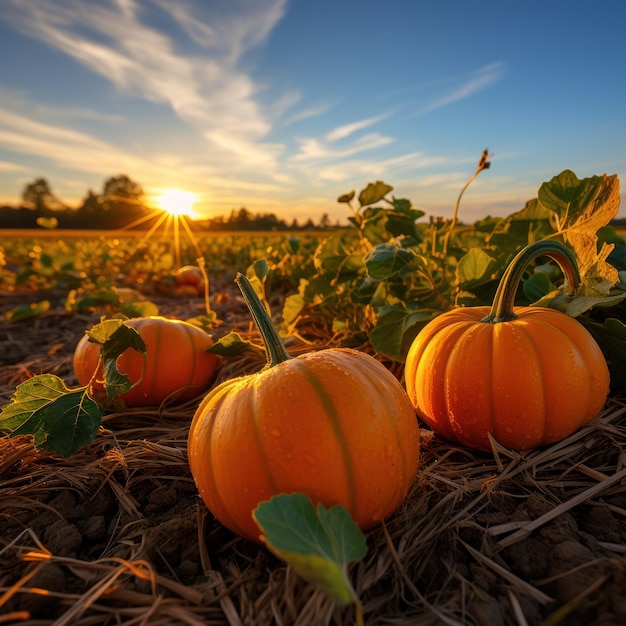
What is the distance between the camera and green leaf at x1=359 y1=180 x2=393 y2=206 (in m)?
2.79

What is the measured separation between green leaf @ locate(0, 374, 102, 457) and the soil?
12 centimetres

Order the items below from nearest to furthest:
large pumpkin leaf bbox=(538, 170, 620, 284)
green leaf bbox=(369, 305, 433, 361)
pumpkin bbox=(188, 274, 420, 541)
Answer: pumpkin bbox=(188, 274, 420, 541) < large pumpkin leaf bbox=(538, 170, 620, 284) < green leaf bbox=(369, 305, 433, 361)

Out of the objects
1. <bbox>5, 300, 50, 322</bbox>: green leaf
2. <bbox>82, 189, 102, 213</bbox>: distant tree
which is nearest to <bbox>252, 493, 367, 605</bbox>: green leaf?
<bbox>5, 300, 50, 322</bbox>: green leaf

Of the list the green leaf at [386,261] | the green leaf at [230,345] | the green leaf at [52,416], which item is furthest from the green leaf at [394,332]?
the green leaf at [52,416]

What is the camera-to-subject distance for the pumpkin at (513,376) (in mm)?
1651

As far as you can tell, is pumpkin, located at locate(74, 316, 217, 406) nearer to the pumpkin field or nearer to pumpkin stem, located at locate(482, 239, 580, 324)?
the pumpkin field

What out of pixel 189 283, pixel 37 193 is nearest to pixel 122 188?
pixel 37 193

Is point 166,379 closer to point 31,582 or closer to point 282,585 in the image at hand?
point 31,582

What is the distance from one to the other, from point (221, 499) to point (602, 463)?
1.33m

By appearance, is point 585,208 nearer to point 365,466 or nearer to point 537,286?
point 537,286

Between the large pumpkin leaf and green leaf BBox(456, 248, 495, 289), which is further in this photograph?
green leaf BBox(456, 248, 495, 289)

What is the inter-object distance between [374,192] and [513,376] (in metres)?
1.54

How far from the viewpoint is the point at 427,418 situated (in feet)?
6.13

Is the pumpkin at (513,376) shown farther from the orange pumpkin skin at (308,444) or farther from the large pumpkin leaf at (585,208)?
the orange pumpkin skin at (308,444)
